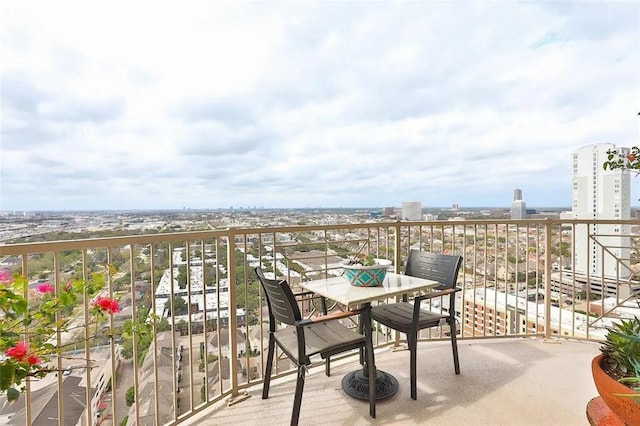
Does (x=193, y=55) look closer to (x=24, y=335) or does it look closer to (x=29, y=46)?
(x=29, y=46)

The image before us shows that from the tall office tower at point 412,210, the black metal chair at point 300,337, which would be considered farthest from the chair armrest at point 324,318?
the tall office tower at point 412,210

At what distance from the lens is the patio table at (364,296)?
1938 mm

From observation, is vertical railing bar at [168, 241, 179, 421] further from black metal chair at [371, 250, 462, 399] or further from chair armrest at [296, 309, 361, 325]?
black metal chair at [371, 250, 462, 399]

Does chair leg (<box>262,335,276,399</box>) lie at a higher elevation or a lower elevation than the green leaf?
lower

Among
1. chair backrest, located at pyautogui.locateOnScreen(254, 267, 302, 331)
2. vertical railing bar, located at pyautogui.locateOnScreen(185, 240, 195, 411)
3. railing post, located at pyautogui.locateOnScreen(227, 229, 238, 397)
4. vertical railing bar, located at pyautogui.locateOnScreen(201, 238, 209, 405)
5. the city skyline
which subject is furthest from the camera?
the city skyline

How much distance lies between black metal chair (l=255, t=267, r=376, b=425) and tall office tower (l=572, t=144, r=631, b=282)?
8.82 feet

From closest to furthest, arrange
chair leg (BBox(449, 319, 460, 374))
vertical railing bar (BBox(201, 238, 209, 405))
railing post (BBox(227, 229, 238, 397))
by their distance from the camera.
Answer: vertical railing bar (BBox(201, 238, 209, 405)) → railing post (BBox(227, 229, 238, 397)) → chair leg (BBox(449, 319, 460, 374))

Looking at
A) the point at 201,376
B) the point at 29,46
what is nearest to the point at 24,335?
the point at 201,376

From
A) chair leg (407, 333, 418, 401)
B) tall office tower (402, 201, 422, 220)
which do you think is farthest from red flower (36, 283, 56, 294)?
tall office tower (402, 201, 422, 220)

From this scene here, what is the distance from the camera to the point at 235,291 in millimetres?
2365

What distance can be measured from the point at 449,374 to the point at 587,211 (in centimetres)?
230

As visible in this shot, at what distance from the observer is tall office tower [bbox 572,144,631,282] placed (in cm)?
302

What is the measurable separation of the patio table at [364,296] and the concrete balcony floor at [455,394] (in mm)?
70

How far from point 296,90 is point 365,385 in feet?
16.7
